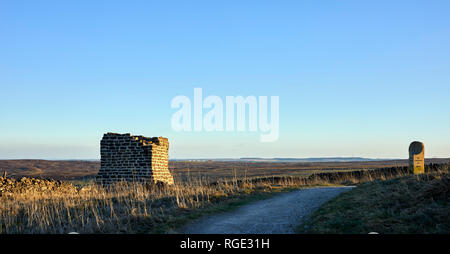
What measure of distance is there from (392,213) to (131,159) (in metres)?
13.8

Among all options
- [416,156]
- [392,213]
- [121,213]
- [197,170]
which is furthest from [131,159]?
[197,170]

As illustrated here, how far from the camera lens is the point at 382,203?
9656 millimetres

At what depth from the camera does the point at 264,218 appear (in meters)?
9.95

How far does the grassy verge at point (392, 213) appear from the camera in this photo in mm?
7500

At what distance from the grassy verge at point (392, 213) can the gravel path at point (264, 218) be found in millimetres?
516

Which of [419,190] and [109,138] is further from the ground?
[109,138]

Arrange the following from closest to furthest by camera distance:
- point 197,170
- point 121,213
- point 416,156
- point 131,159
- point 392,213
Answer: point 392,213 < point 121,213 < point 416,156 < point 131,159 < point 197,170

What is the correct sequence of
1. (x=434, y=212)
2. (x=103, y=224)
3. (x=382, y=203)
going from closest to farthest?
(x=434, y=212)
(x=103, y=224)
(x=382, y=203)

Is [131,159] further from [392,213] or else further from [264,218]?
[392,213]

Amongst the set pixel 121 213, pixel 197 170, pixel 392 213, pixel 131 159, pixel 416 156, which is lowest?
pixel 197 170
